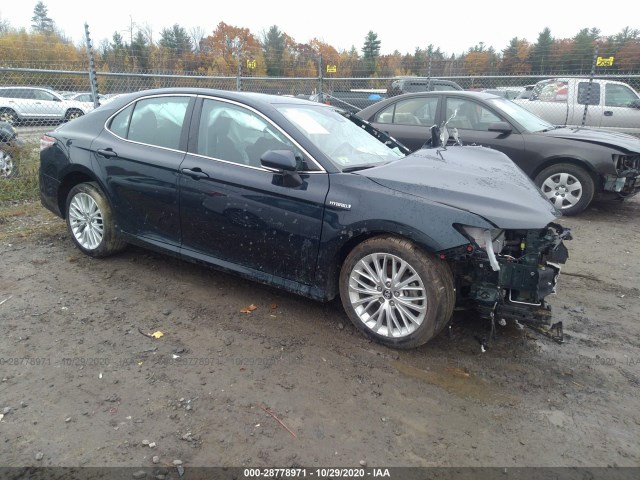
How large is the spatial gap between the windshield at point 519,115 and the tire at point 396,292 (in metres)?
4.62

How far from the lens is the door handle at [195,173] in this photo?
3682 millimetres

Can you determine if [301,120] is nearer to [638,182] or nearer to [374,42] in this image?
[638,182]

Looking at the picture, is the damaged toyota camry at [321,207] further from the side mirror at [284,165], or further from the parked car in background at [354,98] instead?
the parked car in background at [354,98]

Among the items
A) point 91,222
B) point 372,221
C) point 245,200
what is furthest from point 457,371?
point 91,222

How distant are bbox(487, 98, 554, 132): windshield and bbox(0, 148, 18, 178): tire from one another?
7.20m

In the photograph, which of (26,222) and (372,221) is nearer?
(372,221)

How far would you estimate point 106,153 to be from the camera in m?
4.23

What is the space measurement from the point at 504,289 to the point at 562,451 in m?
1.00

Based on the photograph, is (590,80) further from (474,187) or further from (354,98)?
(474,187)

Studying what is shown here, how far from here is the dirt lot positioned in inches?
92.0

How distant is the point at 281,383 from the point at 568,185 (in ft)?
18.0

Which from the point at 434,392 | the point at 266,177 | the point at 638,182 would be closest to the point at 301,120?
the point at 266,177

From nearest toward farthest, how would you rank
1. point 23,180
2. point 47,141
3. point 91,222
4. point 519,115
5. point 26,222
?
point 91,222, point 47,141, point 26,222, point 519,115, point 23,180

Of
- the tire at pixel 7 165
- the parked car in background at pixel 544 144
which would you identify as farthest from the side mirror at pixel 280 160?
the tire at pixel 7 165
